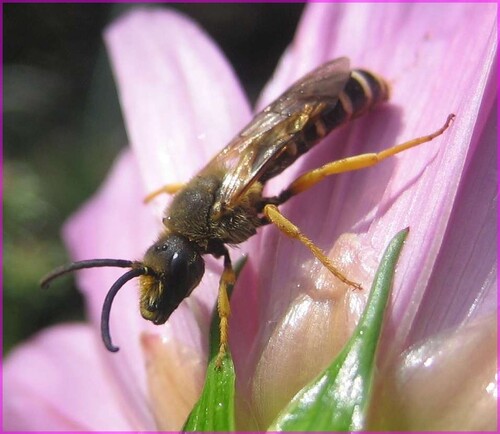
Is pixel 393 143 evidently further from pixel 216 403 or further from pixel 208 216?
pixel 216 403

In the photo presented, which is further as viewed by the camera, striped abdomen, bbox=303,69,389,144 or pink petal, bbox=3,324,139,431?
pink petal, bbox=3,324,139,431

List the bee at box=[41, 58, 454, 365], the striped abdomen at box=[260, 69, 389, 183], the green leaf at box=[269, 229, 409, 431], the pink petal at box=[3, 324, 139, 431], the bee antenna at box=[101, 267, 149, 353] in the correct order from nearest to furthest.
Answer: the green leaf at box=[269, 229, 409, 431], the bee antenna at box=[101, 267, 149, 353], the bee at box=[41, 58, 454, 365], the striped abdomen at box=[260, 69, 389, 183], the pink petal at box=[3, 324, 139, 431]

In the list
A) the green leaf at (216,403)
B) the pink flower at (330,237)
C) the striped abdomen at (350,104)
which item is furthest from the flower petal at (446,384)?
Result: the striped abdomen at (350,104)

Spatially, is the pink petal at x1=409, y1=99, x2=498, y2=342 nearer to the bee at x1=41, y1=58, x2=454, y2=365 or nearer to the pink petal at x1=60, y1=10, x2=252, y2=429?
the bee at x1=41, y1=58, x2=454, y2=365

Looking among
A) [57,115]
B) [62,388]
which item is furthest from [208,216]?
[57,115]

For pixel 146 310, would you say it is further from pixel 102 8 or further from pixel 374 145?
pixel 102 8


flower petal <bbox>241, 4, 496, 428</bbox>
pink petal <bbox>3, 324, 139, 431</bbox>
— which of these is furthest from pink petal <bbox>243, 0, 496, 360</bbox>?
pink petal <bbox>3, 324, 139, 431</bbox>

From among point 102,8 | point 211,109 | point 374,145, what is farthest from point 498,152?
point 102,8
